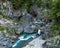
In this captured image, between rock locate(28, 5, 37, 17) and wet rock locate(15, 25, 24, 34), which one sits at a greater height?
rock locate(28, 5, 37, 17)

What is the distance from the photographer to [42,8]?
2538 centimetres

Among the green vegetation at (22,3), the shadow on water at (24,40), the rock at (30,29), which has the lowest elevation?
the shadow on water at (24,40)

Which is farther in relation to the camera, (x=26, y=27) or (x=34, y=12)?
(x=34, y=12)

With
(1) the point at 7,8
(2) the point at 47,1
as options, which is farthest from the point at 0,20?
(2) the point at 47,1

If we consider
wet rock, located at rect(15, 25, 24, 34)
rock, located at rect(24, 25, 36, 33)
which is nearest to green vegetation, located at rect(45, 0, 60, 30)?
rock, located at rect(24, 25, 36, 33)

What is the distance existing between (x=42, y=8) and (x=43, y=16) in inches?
57.9

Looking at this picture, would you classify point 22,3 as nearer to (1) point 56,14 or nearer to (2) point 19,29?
(2) point 19,29

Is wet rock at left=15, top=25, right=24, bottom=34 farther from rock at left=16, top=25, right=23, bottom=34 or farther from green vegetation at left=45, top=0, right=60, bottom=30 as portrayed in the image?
green vegetation at left=45, top=0, right=60, bottom=30

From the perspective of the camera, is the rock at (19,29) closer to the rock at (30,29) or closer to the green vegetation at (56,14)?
the rock at (30,29)

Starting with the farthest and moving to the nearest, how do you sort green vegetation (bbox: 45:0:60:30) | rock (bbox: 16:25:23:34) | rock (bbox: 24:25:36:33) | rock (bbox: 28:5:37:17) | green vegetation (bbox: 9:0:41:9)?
1. green vegetation (bbox: 9:0:41:9)
2. rock (bbox: 28:5:37:17)
3. rock (bbox: 24:25:36:33)
4. rock (bbox: 16:25:23:34)
5. green vegetation (bbox: 45:0:60:30)

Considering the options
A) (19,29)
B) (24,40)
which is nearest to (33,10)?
(19,29)

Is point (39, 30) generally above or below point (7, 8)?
below

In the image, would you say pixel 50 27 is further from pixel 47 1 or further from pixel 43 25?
pixel 47 1

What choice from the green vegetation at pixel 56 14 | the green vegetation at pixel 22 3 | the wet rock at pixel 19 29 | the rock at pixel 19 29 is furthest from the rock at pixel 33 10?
the green vegetation at pixel 56 14
